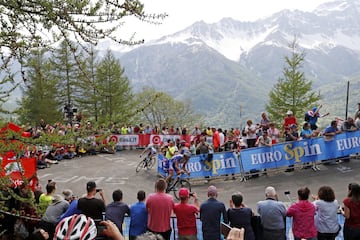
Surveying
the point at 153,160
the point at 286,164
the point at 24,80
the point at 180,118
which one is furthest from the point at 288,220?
the point at 180,118

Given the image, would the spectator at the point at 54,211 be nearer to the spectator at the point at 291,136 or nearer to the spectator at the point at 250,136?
the spectator at the point at 291,136

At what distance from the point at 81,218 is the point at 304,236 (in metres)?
5.27

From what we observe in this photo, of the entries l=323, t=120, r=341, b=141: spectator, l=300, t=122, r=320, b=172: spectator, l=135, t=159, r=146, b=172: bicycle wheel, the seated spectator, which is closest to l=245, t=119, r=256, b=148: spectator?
l=300, t=122, r=320, b=172: spectator

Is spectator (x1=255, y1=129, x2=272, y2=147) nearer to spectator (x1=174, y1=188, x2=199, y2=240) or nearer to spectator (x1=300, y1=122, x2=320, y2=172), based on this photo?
spectator (x1=300, y1=122, x2=320, y2=172)

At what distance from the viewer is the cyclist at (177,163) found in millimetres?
15125

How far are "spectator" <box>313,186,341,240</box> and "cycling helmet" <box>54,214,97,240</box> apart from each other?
5.27 metres

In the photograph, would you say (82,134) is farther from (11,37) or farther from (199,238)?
(199,238)

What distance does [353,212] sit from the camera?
6559 mm

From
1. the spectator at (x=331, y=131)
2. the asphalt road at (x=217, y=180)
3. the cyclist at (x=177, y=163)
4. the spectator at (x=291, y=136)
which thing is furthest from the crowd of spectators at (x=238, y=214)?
the spectator at (x=331, y=131)

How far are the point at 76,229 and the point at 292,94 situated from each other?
38.7 meters

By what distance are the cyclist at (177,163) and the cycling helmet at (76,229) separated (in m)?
12.3

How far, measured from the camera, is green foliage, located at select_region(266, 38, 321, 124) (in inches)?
1523

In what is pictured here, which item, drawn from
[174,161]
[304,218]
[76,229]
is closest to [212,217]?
[304,218]

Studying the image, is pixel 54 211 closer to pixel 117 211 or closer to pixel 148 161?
pixel 117 211
